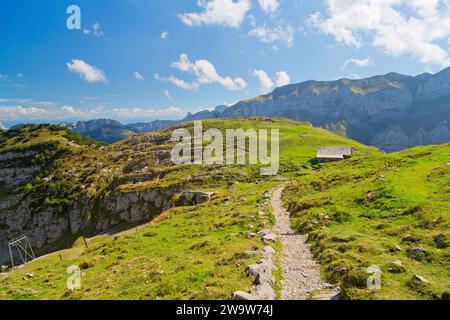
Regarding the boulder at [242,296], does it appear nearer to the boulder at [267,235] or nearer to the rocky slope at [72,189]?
the boulder at [267,235]

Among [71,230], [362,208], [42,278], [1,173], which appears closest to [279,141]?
[71,230]

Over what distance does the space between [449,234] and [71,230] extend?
116 metres

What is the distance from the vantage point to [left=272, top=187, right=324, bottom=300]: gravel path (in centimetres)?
1502

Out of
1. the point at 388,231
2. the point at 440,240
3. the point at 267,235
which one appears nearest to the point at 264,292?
the point at 267,235

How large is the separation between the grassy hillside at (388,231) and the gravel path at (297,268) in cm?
82

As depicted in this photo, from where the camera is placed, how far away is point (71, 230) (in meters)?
105

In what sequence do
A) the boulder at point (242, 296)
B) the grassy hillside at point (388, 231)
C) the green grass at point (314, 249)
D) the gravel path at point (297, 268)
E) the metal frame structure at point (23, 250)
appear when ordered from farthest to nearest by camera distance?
the metal frame structure at point (23, 250) < the green grass at point (314, 249) < the gravel path at point (297, 268) < the grassy hillside at point (388, 231) < the boulder at point (242, 296)

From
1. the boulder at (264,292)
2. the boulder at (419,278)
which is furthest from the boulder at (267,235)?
the boulder at (419,278)

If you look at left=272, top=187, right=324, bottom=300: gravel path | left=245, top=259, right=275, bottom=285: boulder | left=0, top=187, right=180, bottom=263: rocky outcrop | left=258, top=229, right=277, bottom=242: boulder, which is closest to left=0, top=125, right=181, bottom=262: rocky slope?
left=0, top=187, right=180, bottom=263: rocky outcrop

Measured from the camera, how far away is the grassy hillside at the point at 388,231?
541 inches

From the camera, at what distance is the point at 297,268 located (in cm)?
1816

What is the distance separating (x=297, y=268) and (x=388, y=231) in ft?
26.8

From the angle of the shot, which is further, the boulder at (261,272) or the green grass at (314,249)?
the boulder at (261,272)
